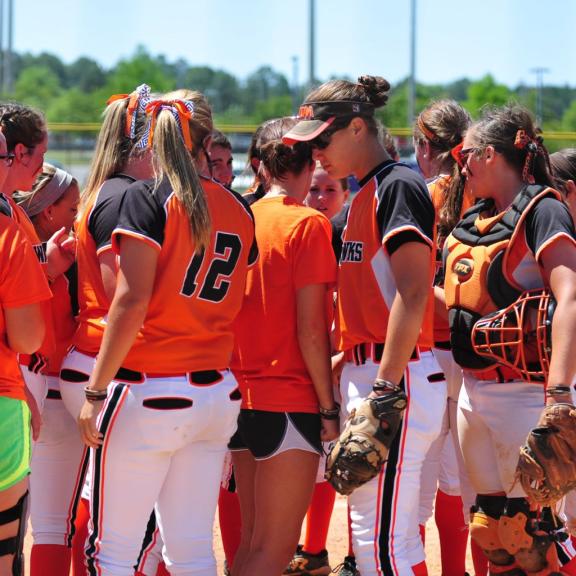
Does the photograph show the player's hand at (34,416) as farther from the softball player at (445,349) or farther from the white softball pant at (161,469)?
the softball player at (445,349)

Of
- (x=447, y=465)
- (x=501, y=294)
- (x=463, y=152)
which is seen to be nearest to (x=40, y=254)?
(x=463, y=152)

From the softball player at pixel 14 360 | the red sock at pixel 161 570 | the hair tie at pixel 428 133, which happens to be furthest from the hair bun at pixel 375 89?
the red sock at pixel 161 570

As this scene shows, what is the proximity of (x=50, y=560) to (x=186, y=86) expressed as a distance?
89.7m

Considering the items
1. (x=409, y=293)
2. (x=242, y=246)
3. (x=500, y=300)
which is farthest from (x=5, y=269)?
(x=500, y=300)

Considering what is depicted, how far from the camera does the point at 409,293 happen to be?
3289 millimetres

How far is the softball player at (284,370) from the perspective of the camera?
3.67 metres

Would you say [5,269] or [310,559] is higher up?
[5,269]

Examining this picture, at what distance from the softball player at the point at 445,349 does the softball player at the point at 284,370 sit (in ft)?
2.62

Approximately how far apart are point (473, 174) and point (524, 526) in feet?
4.41

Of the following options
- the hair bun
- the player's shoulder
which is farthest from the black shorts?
the hair bun

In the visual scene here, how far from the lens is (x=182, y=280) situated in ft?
10.9

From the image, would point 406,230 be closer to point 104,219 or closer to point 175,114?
point 175,114

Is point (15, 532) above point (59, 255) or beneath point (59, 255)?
beneath

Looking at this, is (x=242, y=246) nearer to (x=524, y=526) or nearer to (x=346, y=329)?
(x=346, y=329)
